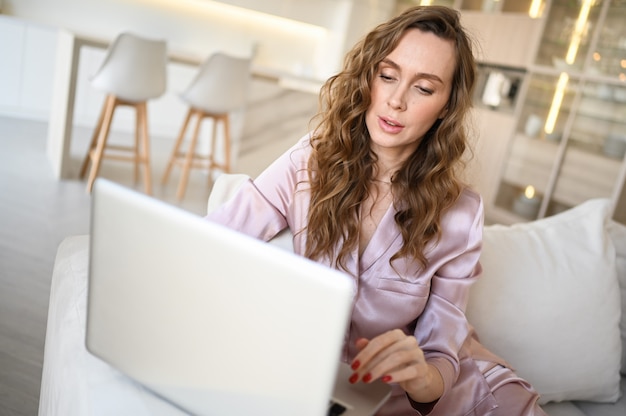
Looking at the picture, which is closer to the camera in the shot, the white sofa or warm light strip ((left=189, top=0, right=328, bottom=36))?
the white sofa

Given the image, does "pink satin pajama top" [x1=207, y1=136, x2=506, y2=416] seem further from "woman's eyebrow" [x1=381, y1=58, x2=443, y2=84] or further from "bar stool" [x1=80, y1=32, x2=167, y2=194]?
"bar stool" [x1=80, y1=32, x2=167, y2=194]

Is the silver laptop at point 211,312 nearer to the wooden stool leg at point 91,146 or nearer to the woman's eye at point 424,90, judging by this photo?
the woman's eye at point 424,90

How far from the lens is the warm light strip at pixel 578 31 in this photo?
4.93m

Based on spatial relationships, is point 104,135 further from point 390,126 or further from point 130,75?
point 390,126

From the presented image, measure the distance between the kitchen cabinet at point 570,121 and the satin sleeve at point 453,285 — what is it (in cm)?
372

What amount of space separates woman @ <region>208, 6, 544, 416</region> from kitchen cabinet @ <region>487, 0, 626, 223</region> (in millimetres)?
3732

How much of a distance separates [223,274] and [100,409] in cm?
28

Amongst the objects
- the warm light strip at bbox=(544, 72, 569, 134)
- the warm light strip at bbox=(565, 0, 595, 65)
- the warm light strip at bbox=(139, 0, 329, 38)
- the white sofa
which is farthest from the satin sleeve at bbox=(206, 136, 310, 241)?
the warm light strip at bbox=(139, 0, 329, 38)

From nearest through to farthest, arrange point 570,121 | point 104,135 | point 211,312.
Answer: point 211,312 → point 104,135 → point 570,121

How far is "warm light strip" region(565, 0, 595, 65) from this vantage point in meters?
4.93

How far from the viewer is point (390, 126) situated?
1.10 meters

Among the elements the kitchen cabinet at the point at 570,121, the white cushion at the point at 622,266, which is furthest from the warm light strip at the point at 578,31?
the white cushion at the point at 622,266

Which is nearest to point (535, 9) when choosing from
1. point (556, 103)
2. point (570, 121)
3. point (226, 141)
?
point (556, 103)

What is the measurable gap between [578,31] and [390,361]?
502cm
